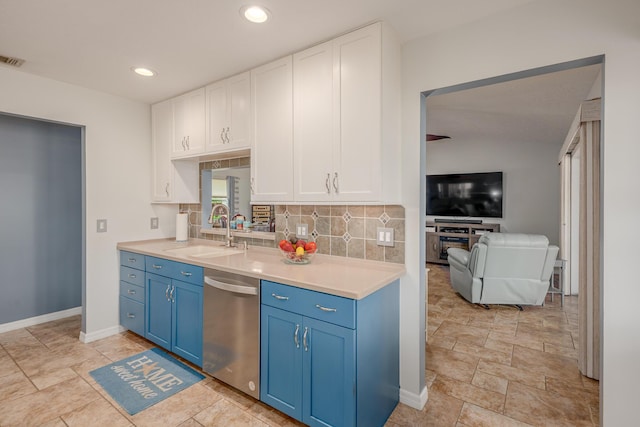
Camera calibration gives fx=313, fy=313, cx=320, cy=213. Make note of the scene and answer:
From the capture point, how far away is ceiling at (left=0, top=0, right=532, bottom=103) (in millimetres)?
1728

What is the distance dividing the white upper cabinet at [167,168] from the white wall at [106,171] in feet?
0.38

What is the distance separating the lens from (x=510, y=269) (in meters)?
3.81

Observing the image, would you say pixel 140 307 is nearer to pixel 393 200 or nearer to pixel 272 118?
pixel 272 118

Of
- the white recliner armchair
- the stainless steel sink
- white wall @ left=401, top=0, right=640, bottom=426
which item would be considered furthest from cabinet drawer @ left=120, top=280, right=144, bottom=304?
the white recliner armchair

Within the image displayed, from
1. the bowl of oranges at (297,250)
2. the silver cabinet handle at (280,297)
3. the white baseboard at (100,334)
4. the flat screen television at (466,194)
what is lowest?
the white baseboard at (100,334)

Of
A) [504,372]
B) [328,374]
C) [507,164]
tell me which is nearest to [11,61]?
[328,374]

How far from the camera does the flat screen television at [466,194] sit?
20.9ft

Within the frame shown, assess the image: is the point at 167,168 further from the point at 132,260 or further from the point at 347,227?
the point at 347,227

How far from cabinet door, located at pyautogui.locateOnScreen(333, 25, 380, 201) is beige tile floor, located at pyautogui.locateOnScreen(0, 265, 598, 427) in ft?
4.88

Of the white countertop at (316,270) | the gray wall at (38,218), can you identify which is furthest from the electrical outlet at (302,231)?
the gray wall at (38,218)

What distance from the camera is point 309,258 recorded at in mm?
2271

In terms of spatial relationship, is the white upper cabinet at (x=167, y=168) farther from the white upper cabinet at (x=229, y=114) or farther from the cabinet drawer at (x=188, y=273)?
the cabinet drawer at (x=188, y=273)

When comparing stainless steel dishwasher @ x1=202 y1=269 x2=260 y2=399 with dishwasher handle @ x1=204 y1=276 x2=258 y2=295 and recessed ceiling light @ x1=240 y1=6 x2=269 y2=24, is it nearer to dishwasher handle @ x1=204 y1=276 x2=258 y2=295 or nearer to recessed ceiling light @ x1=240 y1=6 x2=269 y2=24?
dishwasher handle @ x1=204 y1=276 x2=258 y2=295

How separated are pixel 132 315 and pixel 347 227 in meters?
2.31
